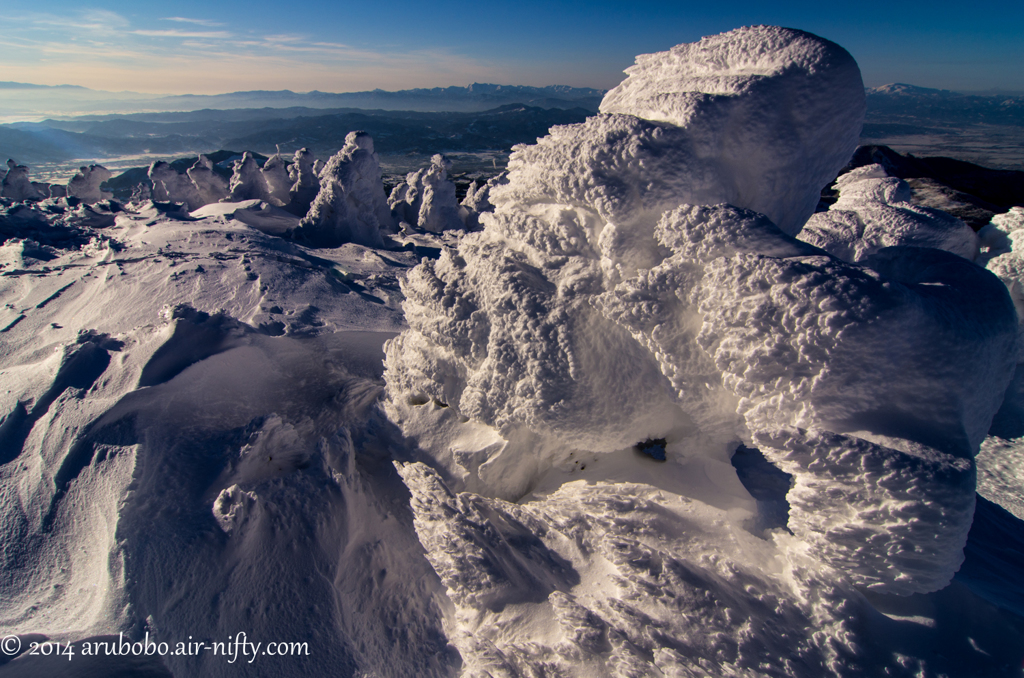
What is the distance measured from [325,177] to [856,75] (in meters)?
6.64

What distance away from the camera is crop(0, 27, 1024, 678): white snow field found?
107 centimetres

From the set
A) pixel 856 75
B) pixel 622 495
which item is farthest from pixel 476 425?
pixel 856 75

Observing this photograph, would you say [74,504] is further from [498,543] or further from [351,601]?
[498,543]

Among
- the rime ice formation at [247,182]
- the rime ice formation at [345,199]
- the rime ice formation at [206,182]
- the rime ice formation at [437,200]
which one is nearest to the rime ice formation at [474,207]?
→ the rime ice formation at [437,200]

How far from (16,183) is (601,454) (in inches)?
466

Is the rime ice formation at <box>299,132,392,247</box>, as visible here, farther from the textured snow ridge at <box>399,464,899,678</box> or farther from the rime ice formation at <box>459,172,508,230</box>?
the textured snow ridge at <box>399,464,899,678</box>

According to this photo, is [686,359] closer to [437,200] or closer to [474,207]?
[437,200]

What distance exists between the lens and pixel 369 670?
1.37m

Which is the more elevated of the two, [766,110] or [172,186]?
[172,186]

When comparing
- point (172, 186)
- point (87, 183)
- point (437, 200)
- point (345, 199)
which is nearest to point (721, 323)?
point (345, 199)

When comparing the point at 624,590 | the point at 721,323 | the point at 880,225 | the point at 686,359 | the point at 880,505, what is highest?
the point at 880,225

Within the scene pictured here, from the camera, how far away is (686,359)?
127 cm

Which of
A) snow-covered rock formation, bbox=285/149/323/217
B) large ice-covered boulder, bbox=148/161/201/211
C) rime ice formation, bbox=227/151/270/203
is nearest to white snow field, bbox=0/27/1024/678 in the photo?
snow-covered rock formation, bbox=285/149/323/217

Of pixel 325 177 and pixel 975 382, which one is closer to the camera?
pixel 975 382
